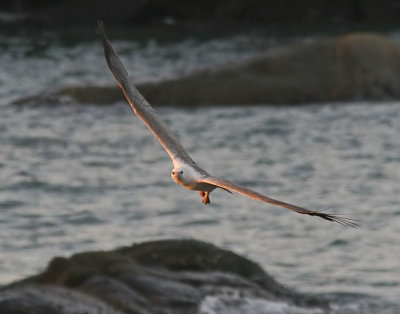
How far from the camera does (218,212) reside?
11812 millimetres

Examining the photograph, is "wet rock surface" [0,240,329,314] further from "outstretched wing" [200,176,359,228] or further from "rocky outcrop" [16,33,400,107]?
"rocky outcrop" [16,33,400,107]

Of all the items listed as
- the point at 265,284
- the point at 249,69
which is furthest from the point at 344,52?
the point at 265,284

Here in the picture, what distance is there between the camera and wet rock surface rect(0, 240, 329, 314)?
7.41 m

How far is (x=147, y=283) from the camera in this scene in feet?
26.2

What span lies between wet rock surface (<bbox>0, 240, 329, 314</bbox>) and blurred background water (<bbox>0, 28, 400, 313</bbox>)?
96cm

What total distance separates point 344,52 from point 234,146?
388cm

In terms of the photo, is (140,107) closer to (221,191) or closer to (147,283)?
(147,283)

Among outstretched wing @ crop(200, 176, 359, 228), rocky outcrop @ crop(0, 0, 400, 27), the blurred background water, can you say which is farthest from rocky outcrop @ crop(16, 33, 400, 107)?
rocky outcrop @ crop(0, 0, 400, 27)

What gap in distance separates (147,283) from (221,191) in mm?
4761

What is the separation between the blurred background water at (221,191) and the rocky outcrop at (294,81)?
341mm

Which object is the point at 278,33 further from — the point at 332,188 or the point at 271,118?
the point at 332,188

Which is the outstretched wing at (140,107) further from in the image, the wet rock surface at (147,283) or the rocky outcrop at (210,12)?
the rocky outcrop at (210,12)

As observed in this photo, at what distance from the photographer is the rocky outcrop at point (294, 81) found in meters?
17.6

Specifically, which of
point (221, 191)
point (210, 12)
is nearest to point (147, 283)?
point (221, 191)
